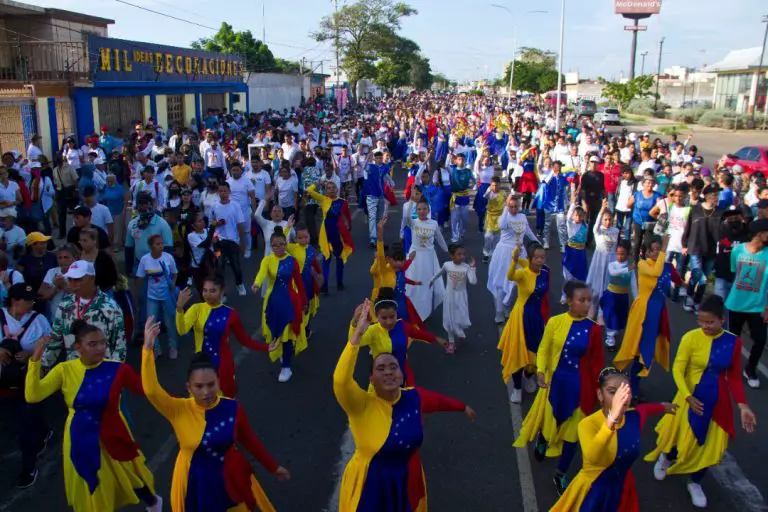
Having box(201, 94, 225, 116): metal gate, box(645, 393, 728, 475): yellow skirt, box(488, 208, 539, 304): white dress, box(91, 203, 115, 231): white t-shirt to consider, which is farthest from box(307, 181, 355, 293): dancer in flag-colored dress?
box(201, 94, 225, 116): metal gate

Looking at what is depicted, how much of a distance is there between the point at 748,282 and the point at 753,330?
1.73 feet

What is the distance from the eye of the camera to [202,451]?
364 cm

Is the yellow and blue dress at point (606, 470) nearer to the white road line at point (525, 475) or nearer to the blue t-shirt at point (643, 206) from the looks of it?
the white road line at point (525, 475)

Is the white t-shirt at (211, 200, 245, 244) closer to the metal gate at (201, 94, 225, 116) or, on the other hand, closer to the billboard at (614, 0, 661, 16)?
the metal gate at (201, 94, 225, 116)

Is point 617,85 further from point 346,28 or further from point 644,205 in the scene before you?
point 644,205

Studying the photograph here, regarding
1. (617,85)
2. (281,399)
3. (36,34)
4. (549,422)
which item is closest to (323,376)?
(281,399)

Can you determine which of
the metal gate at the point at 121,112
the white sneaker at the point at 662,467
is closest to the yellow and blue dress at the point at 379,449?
the white sneaker at the point at 662,467

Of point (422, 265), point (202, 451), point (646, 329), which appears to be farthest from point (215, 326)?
point (646, 329)

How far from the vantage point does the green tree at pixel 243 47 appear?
195 ft

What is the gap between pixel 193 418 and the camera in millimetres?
3660

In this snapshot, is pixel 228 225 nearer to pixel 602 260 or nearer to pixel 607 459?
pixel 602 260

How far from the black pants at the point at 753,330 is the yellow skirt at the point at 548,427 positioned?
10.1 feet

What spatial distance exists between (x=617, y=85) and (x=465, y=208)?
128 feet

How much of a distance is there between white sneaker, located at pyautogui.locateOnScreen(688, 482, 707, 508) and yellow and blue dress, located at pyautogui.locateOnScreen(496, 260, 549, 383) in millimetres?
1761
